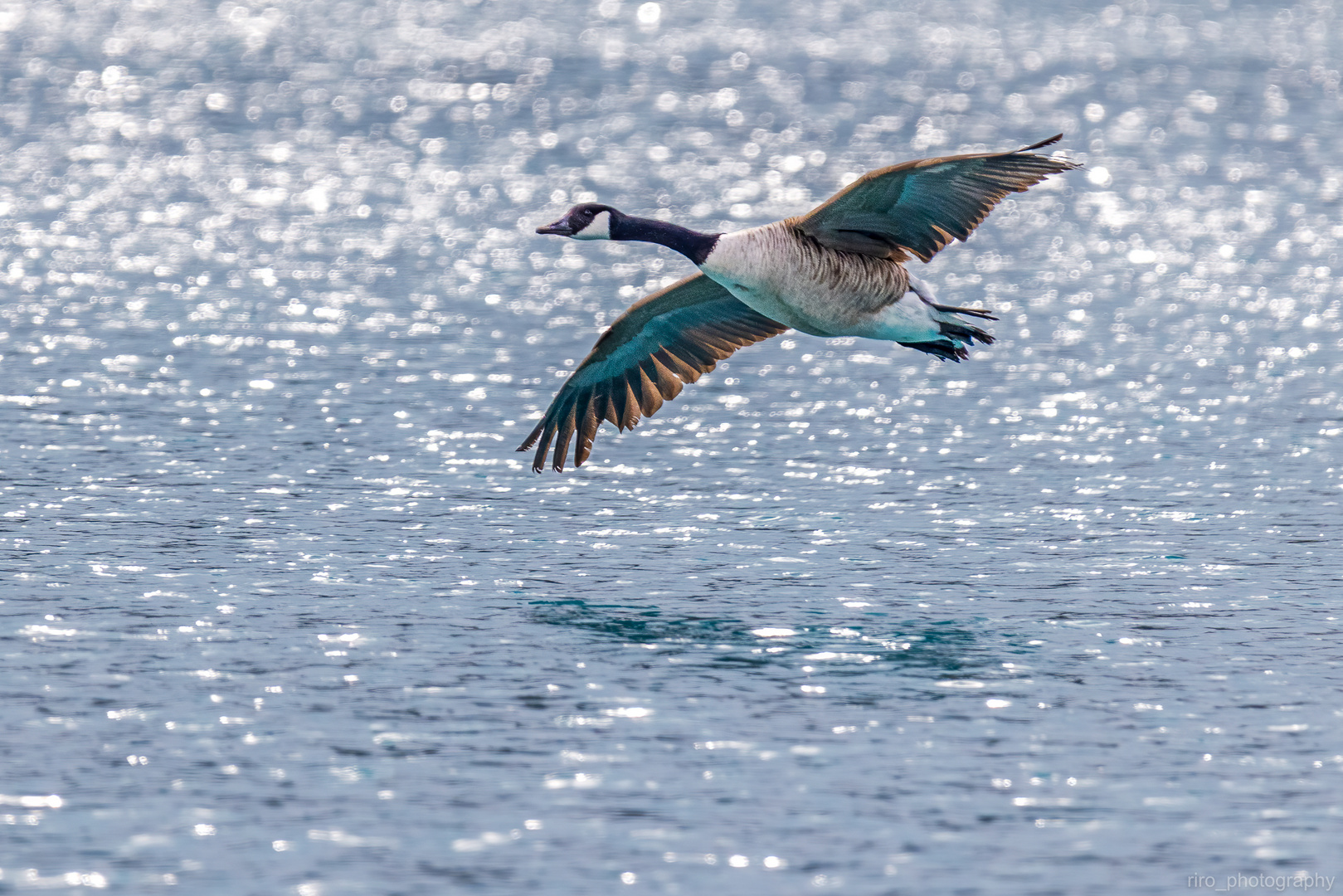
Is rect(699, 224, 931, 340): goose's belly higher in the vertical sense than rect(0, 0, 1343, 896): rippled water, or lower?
higher

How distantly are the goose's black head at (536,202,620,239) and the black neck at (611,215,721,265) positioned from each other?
2.5 inches

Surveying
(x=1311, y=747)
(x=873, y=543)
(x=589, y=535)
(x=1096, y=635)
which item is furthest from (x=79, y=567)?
(x=1311, y=747)

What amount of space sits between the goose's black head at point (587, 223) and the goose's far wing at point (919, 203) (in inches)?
66.2

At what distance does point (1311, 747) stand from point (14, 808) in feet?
27.6

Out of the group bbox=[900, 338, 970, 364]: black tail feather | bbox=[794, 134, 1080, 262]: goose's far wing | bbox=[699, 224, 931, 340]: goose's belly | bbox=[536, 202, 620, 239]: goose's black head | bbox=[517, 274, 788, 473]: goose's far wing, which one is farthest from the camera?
bbox=[517, 274, 788, 473]: goose's far wing

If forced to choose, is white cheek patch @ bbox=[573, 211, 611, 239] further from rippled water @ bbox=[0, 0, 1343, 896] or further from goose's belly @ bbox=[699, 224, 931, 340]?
rippled water @ bbox=[0, 0, 1343, 896]

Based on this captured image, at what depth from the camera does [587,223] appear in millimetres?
17234

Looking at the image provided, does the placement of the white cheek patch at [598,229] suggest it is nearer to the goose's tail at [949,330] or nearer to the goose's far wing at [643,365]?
the goose's far wing at [643,365]

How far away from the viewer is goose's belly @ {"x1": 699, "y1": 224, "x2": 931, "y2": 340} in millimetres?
16734

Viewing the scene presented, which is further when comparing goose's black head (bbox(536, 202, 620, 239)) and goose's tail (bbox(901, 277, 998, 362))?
goose's black head (bbox(536, 202, 620, 239))

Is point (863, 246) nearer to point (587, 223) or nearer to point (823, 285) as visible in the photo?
point (823, 285)

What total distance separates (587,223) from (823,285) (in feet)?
6.97

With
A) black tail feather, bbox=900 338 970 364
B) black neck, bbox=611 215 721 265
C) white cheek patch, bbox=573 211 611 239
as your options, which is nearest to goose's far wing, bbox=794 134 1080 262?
black tail feather, bbox=900 338 970 364

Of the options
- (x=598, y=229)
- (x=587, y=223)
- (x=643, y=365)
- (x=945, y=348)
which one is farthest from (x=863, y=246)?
(x=643, y=365)
